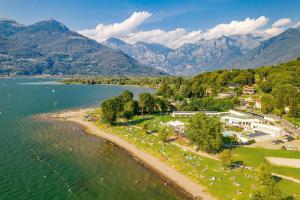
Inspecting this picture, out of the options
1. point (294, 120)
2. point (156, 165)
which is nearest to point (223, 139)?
point (156, 165)

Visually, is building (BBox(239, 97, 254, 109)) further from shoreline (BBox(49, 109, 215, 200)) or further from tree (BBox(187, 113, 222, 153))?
shoreline (BBox(49, 109, 215, 200))

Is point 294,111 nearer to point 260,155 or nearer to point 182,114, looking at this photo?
point 182,114

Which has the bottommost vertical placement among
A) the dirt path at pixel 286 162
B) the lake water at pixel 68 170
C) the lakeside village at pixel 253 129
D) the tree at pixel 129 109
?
the lake water at pixel 68 170

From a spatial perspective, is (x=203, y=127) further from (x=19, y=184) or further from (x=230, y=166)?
(x=19, y=184)

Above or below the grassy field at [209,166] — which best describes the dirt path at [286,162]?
above

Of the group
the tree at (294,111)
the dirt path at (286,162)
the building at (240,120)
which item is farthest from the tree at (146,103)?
the dirt path at (286,162)

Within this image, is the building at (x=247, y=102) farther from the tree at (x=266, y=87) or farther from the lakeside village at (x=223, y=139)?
the tree at (x=266, y=87)

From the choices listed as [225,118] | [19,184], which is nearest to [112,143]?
[19,184]
